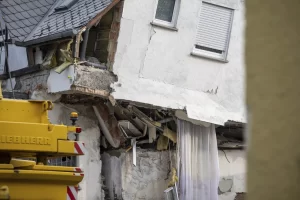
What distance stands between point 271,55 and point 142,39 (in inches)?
607

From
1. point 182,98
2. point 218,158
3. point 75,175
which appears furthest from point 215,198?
point 75,175

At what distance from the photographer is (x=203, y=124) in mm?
19594

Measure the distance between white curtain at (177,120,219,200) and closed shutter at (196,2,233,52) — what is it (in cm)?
213

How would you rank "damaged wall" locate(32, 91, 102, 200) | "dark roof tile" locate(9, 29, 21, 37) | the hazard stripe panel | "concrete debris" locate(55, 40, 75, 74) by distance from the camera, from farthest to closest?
"dark roof tile" locate(9, 29, 21, 37) < "damaged wall" locate(32, 91, 102, 200) < "concrete debris" locate(55, 40, 75, 74) < the hazard stripe panel

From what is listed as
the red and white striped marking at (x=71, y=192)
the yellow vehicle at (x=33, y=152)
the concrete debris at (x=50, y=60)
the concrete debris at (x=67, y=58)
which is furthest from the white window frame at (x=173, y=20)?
the red and white striped marking at (x=71, y=192)

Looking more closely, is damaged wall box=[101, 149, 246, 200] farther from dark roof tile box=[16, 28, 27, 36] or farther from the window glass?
dark roof tile box=[16, 28, 27, 36]

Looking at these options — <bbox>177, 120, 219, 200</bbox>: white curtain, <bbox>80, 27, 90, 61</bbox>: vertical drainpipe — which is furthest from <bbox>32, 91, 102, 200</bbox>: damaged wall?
<bbox>177, 120, 219, 200</bbox>: white curtain

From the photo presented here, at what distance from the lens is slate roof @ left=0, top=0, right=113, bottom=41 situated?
1806 centimetres

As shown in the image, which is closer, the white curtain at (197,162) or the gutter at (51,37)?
the gutter at (51,37)

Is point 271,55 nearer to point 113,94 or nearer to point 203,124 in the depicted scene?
point 113,94

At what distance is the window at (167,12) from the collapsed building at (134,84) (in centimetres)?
3

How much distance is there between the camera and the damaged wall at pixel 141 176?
61.7 ft

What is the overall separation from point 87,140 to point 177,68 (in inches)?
115

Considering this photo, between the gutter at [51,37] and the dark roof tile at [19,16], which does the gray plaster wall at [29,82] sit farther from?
the dark roof tile at [19,16]
